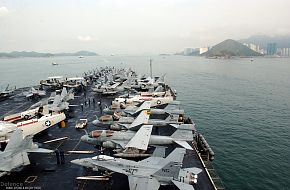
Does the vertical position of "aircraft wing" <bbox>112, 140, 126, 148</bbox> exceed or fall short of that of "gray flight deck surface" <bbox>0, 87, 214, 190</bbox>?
it exceeds it

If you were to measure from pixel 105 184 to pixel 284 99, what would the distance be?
86.9m

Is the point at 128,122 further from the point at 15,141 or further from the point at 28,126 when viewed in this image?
the point at 15,141

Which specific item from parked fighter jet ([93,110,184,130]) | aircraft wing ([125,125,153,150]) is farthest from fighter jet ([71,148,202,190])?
parked fighter jet ([93,110,184,130])

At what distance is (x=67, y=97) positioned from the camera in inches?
2453

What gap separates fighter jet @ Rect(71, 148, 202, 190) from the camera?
976 inches

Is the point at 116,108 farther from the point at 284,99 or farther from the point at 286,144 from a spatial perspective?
the point at 284,99

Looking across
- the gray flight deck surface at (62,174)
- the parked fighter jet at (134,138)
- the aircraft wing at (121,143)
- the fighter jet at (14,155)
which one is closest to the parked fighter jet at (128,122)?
the gray flight deck surface at (62,174)

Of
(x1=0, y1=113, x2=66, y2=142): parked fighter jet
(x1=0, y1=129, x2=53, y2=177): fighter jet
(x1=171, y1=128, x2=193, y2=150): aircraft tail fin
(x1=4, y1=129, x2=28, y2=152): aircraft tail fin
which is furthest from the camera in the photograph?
(x1=0, y1=113, x2=66, y2=142): parked fighter jet

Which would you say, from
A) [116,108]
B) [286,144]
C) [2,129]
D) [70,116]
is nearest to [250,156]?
[286,144]

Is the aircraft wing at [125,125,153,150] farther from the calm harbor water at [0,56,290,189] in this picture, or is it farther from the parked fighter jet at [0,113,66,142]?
the parked fighter jet at [0,113,66,142]

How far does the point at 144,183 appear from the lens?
24.8 m

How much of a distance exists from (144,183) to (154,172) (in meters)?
1.70

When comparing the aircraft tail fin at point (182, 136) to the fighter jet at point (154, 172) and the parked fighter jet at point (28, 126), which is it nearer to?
the fighter jet at point (154, 172)

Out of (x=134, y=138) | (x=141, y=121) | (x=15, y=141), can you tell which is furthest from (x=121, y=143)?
(x=15, y=141)
